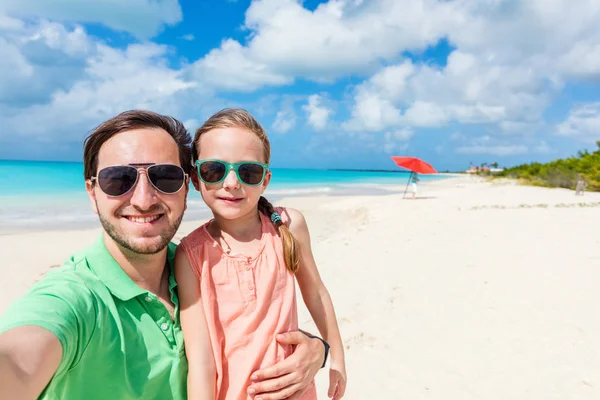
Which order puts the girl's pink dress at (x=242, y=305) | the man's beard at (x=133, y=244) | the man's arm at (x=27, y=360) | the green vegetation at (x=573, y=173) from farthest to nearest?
the green vegetation at (x=573, y=173) < the girl's pink dress at (x=242, y=305) < the man's beard at (x=133, y=244) < the man's arm at (x=27, y=360)

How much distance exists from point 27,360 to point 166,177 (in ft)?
2.76

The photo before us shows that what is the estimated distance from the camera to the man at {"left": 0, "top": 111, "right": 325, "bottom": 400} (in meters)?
1.22

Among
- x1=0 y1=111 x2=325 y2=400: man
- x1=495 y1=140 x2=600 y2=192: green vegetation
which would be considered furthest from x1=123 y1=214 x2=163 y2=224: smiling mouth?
x1=495 y1=140 x2=600 y2=192: green vegetation

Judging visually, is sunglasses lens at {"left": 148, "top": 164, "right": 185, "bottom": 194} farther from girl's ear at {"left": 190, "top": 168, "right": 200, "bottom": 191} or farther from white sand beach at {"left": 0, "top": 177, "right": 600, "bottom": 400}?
white sand beach at {"left": 0, "top": 177, "right": 600, "bottom": 400}

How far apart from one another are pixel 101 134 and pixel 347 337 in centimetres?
407

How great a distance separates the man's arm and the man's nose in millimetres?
604

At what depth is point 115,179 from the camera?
167 centimetres

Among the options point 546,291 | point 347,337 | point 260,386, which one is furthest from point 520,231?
point 260,386

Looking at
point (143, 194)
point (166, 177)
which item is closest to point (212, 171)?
point (166, 177)

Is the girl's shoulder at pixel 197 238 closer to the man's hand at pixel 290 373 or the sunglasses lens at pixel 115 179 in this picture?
the sunglasses lens at pixel 115 179

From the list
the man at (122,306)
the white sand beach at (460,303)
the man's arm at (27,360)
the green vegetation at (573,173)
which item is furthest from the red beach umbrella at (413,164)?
the man's arm at (27,360)

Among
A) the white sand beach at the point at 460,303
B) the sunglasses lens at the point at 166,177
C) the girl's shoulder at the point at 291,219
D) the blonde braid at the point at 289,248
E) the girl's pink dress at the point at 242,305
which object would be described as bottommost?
the white sand beach at the point at 460,303

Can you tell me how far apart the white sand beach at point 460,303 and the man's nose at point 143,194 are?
10.3 feet

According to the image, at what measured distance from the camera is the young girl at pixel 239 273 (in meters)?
1.73
